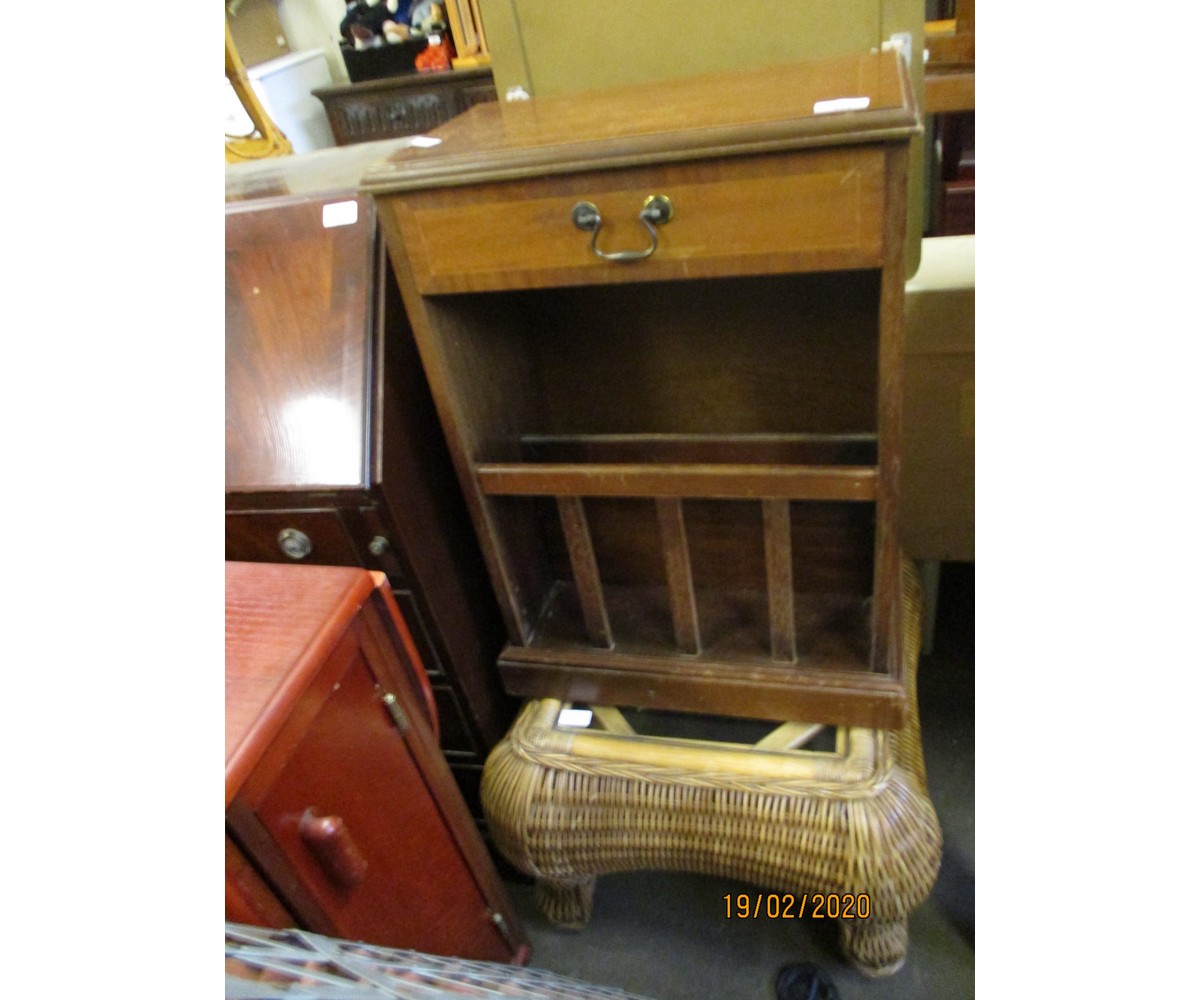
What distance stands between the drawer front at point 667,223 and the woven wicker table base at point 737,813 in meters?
0.58

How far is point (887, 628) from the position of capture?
2.80 ft

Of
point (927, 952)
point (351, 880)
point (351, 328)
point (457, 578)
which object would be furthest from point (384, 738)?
point (927, 952)

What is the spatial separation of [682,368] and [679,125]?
38cm

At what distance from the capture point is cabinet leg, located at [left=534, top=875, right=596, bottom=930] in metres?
1.06

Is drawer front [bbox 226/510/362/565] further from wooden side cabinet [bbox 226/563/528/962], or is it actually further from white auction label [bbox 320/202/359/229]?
white auction label [bbox 320/202/359/229]

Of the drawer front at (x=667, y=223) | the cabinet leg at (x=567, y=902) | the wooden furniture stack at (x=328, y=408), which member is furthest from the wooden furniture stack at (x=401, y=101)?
the cabinet leg at (x=567, y=902)

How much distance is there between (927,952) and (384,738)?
810 millimetres

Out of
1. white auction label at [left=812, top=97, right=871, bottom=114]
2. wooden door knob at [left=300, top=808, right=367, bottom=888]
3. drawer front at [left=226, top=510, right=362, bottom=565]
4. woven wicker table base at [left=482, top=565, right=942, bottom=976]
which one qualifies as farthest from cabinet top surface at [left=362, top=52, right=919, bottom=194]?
woven wicker table base at [left=482, top=565, right=942, bottom=976]

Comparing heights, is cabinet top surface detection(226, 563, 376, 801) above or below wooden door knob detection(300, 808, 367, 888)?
above

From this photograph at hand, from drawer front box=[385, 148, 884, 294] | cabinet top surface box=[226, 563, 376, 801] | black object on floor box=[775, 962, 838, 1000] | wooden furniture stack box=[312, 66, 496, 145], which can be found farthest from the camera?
wooden furniture stack box=[312, 66, 496, 145]

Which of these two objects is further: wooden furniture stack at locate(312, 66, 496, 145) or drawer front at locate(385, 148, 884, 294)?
wooden furniture stack at locate(312, 66, 496, 145)

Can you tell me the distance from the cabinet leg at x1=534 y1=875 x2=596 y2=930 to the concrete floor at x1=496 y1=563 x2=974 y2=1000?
0.03 meters
